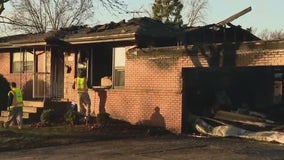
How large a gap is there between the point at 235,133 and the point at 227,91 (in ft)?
16.1

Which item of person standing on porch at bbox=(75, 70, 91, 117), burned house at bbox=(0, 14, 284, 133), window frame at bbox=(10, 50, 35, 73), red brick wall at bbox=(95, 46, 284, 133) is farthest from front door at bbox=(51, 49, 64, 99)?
red brick wall at bbox=(95, 46, 284, 133)

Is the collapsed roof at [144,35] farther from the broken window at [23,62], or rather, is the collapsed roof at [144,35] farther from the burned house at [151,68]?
the broken window at [23,62]

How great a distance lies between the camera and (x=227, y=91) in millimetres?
21469

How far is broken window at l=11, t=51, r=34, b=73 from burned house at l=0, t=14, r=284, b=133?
46 mm

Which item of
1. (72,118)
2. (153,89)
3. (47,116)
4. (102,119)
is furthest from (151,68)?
(47,116)

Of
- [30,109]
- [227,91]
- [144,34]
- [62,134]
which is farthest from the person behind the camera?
[227,91]

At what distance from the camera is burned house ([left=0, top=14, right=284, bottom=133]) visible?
55.9 feet

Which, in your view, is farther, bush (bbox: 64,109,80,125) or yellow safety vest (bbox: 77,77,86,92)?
yellow safety vest (bbox: 77,77,86,92)

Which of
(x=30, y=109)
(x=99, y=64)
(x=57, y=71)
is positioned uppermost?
(x=99, y=64)

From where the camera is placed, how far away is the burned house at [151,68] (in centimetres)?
1705

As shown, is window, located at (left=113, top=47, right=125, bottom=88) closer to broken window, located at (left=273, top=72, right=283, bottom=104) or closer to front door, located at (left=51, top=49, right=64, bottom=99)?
front door, located at (left=51, top=49, right=64, bottom=99)

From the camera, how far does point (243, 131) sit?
16.8m

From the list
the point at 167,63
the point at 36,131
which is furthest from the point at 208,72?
the point at 36,131

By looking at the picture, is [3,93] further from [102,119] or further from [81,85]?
[102,119]
